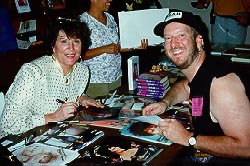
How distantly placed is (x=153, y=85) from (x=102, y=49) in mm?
638

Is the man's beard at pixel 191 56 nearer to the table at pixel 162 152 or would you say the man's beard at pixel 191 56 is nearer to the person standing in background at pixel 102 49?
the table at pixel 162 152

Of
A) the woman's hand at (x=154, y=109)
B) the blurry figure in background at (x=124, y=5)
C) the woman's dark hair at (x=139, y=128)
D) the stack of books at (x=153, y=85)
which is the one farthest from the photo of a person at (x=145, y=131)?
the blurry figure in background at (x=124, y=5)

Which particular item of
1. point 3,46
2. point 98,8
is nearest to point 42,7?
point 3,46

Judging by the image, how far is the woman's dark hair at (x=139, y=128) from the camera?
1.78 meters

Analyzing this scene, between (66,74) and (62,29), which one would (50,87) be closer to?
(66,74)

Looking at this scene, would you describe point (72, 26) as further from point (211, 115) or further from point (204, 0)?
point (204, 0)

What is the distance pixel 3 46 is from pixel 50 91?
5.28 feet

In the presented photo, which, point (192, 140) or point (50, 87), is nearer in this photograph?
point (192, 140)

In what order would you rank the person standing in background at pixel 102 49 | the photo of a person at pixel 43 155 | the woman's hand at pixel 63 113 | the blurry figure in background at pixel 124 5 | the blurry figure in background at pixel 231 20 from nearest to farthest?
the photo of a person at pixel 43 155, the woman's hand at pixel 63 113, the person standing in background at pixel 102 49, the blurry figure in background at pixel 231 20, the blurry figure in background at pixel 124 5

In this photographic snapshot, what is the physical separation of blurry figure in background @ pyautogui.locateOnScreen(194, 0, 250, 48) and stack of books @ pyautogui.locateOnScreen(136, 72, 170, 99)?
188 centimetres

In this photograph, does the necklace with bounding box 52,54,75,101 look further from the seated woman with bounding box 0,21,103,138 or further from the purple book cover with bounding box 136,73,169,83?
the purple book cover with bounding box 136,73,169,83

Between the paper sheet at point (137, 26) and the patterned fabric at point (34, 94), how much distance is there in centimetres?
77

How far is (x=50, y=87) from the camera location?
6.92 feet

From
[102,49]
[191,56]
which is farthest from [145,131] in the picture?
[102,49]
